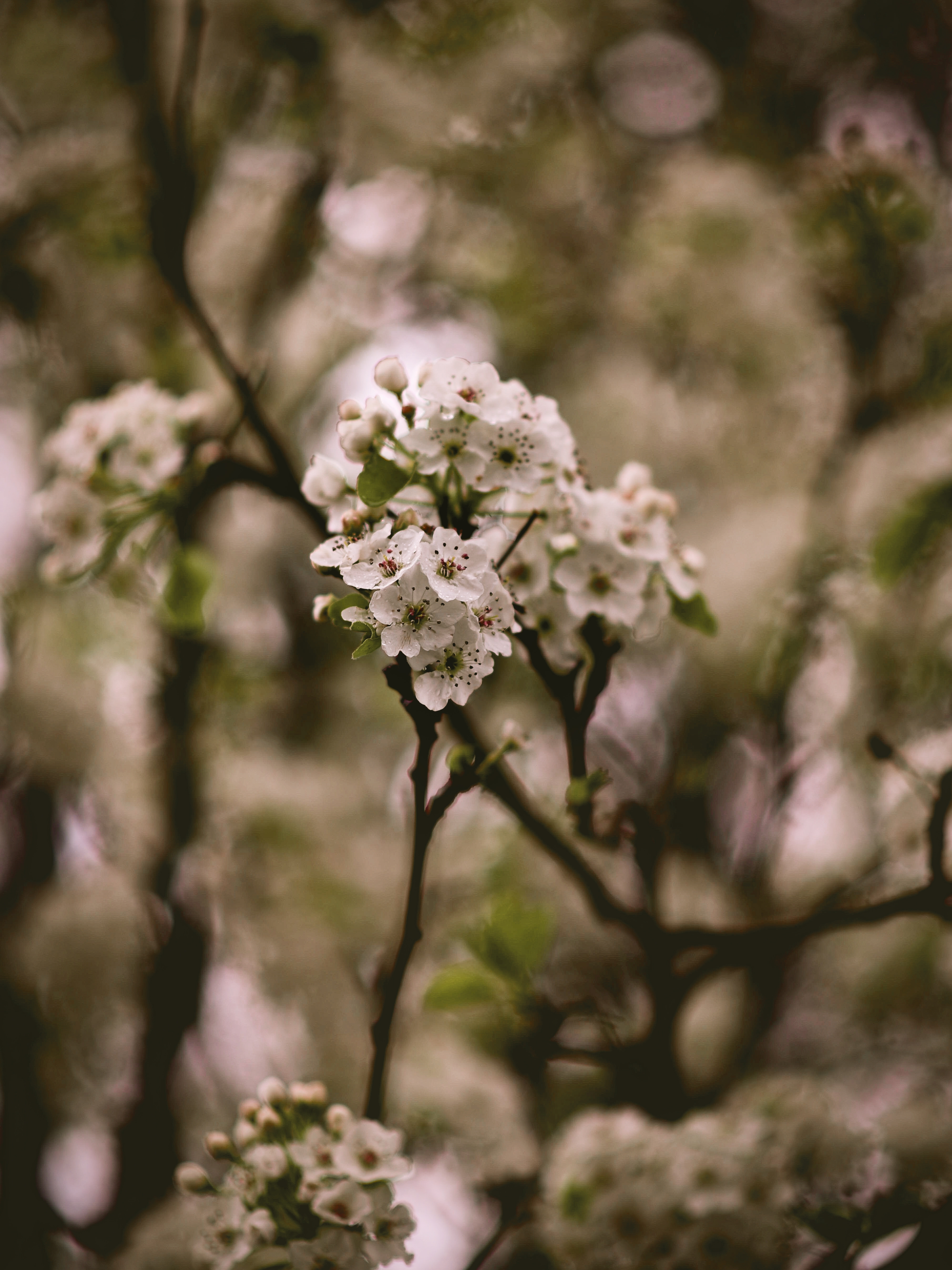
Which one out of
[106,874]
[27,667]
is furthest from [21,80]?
[106,874]

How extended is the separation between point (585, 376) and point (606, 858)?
4.86 feet

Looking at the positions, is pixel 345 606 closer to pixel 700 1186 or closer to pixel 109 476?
pixel 109 476

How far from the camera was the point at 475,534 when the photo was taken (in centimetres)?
85

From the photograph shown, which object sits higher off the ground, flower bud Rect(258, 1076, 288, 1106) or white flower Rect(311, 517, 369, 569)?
white flower Rect(311, 517, 369, 569)

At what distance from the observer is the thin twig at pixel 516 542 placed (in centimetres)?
81

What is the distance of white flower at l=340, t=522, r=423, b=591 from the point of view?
0.70 metres

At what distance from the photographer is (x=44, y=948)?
7.97 ft

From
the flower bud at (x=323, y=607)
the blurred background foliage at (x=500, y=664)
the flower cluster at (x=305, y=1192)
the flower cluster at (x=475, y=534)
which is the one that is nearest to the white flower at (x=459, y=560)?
the flower cluster at (x=475, y=534)

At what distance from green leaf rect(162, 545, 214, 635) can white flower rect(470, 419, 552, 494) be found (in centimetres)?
55

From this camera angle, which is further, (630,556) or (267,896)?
(267,896)

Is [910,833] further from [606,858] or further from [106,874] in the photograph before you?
[106,874]

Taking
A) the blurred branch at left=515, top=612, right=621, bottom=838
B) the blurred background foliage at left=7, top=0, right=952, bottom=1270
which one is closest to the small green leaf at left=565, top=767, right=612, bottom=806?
the blurred branch at left=515, top=612, right=621, bottom=838

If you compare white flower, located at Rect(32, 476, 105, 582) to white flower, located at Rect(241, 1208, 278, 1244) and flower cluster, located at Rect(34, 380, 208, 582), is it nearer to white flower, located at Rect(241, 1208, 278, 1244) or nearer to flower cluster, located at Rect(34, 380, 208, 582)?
flower cluster, located at Rect(34, 380, 208, 582)

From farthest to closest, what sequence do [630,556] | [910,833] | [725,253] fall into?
[725,253] → [910,833] → [630,556]
